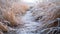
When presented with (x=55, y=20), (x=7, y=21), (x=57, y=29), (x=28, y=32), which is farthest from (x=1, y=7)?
(x=57, y=29)

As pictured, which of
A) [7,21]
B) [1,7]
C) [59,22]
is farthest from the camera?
[1,7]

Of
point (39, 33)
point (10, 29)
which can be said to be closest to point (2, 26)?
point (10, 29)

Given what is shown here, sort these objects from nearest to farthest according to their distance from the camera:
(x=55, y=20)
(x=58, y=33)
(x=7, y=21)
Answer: (x=58, y=33) → (x=55, y=20) → (x=7, y=21)

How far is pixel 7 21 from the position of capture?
611 centimetres

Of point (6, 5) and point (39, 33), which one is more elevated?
point (6, 5)

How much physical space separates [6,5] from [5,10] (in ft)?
1.56

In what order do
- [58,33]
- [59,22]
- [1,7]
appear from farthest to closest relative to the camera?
1. [1,7]
2. [59,22]
3. [58,33]

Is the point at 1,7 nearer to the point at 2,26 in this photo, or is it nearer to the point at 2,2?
the point at 2,2

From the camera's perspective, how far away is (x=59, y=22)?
514 cm

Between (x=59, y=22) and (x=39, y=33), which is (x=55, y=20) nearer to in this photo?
(x=59, y=22)

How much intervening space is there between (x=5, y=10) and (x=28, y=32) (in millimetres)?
1466

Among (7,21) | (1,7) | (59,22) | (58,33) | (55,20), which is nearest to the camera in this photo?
(58,33)

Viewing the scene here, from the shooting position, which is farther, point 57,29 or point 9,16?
point 9,16

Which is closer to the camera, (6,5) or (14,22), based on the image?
(14,22)
